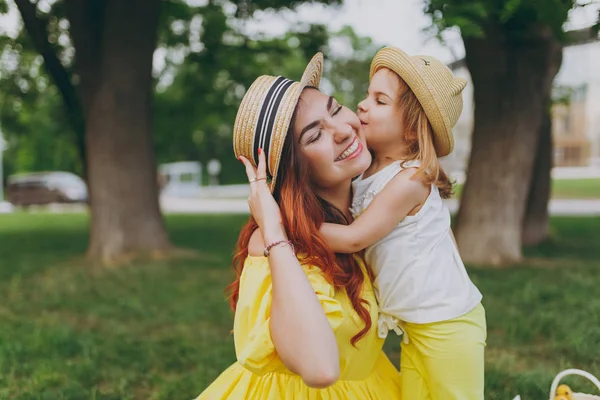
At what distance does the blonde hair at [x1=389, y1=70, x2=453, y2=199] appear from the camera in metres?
2.13

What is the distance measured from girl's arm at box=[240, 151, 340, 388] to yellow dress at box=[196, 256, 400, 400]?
0.28ft

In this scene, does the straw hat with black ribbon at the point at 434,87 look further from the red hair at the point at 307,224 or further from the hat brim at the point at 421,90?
the red hair at the point at 307,224

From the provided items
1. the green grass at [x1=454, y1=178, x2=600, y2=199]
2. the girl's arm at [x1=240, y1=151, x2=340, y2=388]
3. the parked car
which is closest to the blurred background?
the girl's arm at [x1=240, y1=151, x2=340, y2=388]

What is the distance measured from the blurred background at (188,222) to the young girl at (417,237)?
0.65m

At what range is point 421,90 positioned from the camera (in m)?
2.13

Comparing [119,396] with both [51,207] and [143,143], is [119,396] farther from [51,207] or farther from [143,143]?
[51,207]

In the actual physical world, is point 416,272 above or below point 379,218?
below

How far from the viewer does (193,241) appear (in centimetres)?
1182

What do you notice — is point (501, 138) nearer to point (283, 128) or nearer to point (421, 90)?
point (421, 90)

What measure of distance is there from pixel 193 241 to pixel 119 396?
315 inches

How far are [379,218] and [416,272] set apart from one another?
22 centimetres

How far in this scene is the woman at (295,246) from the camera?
187cm

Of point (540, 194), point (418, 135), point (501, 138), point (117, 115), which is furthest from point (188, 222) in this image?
point (418, 135)

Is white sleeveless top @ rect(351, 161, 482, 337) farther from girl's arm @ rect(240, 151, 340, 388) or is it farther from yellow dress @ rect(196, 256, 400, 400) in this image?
girl's arm @ rect(240, 151, 340, 388)
